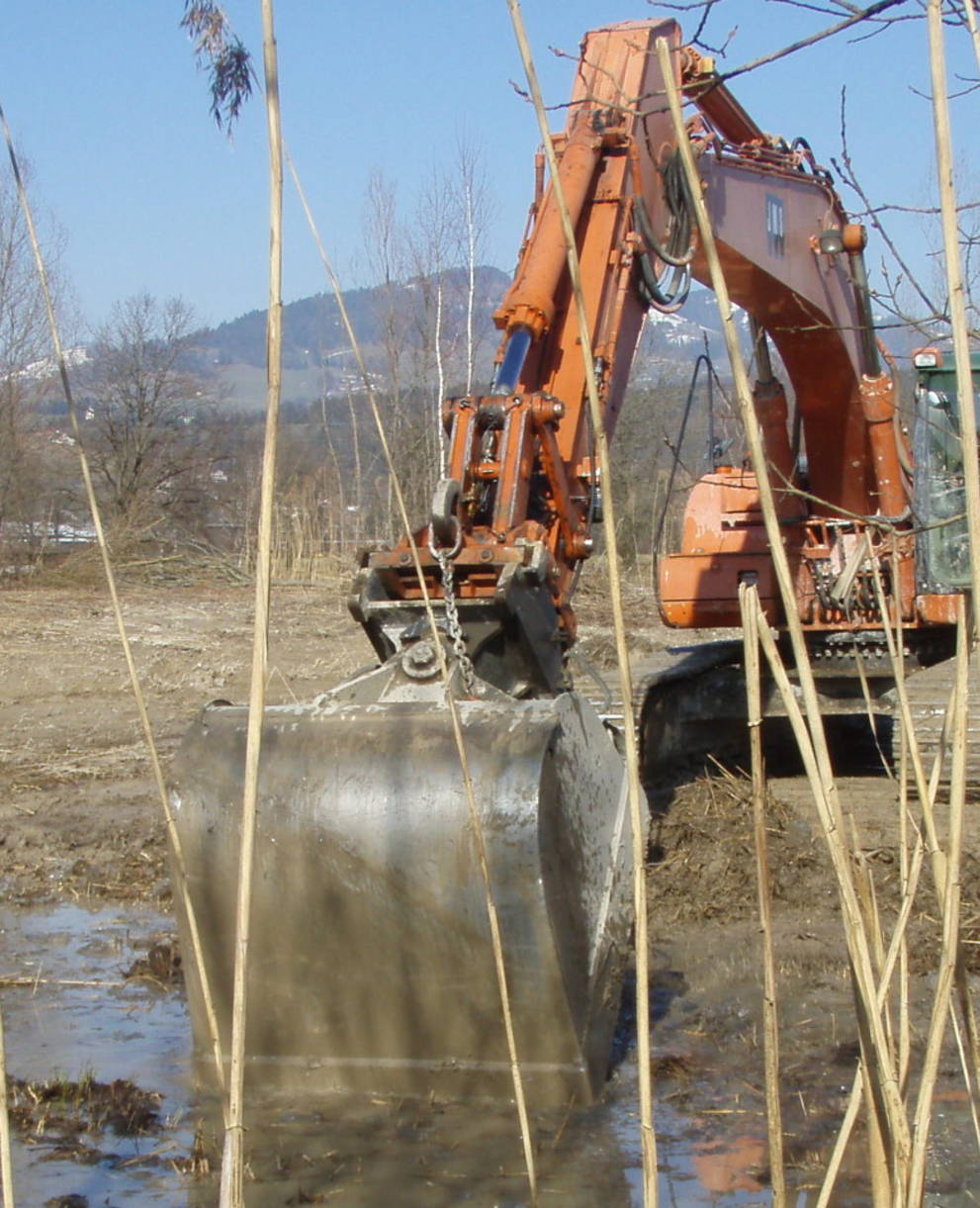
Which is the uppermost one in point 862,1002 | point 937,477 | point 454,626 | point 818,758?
point 937,477

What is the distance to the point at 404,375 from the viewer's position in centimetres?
2598

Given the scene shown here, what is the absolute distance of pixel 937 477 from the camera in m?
7.34

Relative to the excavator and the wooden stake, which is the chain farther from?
the wooden stake

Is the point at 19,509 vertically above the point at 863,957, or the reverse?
the point at 19,509

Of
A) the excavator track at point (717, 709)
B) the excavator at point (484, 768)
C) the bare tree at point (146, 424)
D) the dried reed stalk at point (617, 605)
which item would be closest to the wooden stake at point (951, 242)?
the dried reed stalk at point (617, 605)

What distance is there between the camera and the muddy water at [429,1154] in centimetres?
326

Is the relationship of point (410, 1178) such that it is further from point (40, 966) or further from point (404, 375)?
point (404, 375)

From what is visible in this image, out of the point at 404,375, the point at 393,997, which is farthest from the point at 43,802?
the point at 404,375

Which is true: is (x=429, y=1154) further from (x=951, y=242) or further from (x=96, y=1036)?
(x=951, y=242)

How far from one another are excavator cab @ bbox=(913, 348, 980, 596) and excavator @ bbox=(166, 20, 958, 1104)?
2213 millimetres

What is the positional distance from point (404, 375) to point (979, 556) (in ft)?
80.1

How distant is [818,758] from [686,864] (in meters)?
4.02

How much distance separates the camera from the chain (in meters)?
3.94

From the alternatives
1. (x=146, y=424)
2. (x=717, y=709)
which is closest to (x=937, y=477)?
(x=717, y=709)
